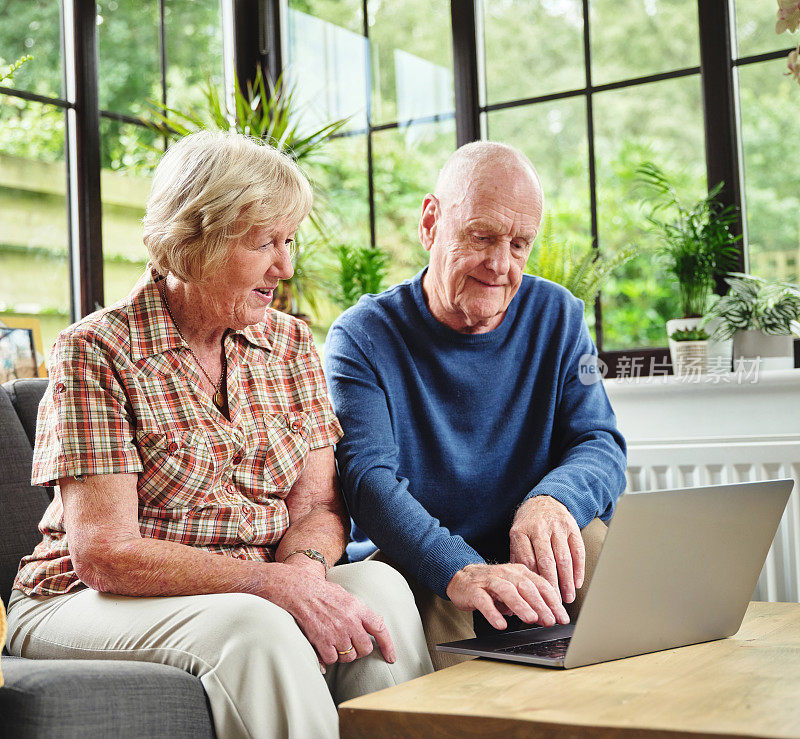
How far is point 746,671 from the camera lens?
114 cm

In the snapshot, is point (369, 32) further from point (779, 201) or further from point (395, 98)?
point (779, 201)

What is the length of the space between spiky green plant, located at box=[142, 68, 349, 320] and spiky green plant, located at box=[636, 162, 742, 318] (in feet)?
3.75

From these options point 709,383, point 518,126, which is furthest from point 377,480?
point 518,126

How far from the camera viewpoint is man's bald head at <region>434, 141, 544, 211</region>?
1.86 metres

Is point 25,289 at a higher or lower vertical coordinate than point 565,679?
higher

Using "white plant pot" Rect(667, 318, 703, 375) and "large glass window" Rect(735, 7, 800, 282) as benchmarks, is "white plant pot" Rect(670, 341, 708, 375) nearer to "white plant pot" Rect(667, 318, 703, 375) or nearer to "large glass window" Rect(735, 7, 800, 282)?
"white plant pot" Rect(667, 318, 703, 375)

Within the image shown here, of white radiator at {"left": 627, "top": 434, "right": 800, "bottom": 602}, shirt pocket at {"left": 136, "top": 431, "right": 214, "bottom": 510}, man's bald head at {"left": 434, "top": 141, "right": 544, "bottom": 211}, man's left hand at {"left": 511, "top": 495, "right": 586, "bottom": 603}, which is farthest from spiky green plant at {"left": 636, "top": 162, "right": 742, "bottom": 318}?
shirt pocket at {"left": 136, "top": 431, "right": 214, "bottom": 510}

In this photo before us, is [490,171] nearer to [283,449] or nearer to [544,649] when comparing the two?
[283,449]

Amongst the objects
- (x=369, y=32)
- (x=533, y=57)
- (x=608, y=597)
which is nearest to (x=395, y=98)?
(x=369, y=32)

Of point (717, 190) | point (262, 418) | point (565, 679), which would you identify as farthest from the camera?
point (717, 190)

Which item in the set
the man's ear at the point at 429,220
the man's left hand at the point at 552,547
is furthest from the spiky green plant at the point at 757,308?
the man's left hand at the point at 552,547

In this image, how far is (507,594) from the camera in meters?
1.41

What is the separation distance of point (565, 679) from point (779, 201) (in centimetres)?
236

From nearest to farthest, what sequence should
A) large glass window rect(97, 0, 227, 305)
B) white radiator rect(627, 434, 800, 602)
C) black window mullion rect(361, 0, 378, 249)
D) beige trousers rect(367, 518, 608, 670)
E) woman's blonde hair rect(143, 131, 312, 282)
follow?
woman's blonde hair rect(143, 131, 312, 282) → beige trousers rect(367, 518, 608, 670) → white radiator rect(627, 434, 800, 602) → large glass window rect(97, 0, 227, 305) → black window mullion rect(361, 0, 378, 249)
